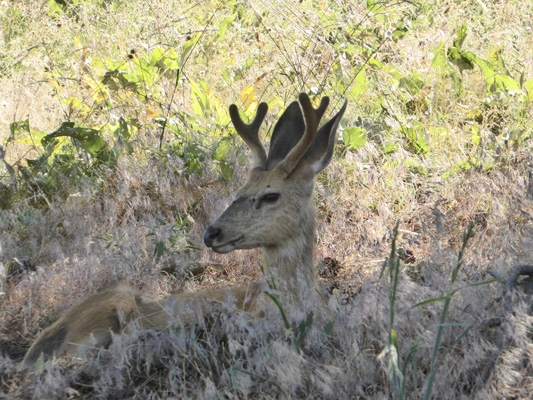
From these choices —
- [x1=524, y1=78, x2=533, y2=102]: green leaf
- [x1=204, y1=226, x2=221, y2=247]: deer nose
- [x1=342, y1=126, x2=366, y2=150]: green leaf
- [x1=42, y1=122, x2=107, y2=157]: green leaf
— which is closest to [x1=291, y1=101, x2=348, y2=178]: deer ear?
[x1=204, y1=226, x2=221, y2=247]: deer nose

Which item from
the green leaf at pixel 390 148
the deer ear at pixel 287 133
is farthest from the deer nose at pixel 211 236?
the green leaf at pixel 390 148

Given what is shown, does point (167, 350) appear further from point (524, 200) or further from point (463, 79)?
point (463, 79)

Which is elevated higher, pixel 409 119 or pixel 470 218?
pixel 409 119

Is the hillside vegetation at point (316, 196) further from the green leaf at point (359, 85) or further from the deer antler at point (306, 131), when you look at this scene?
the deer antler at point (306, 131)

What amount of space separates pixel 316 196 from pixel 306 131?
1.46 m

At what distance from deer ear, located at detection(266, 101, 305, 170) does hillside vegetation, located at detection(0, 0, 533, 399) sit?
747 mm

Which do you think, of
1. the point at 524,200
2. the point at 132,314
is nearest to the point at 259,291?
the point at 132,314

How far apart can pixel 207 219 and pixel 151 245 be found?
0.62 m

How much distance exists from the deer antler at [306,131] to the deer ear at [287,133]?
0.36 metres

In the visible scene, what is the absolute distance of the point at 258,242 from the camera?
13.0 feet

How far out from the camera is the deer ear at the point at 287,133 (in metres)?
4.53

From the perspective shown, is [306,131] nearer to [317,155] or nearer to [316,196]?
[317,155]

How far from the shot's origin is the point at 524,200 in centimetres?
438

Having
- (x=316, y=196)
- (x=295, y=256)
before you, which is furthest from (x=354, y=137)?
(x=295, y=256)
